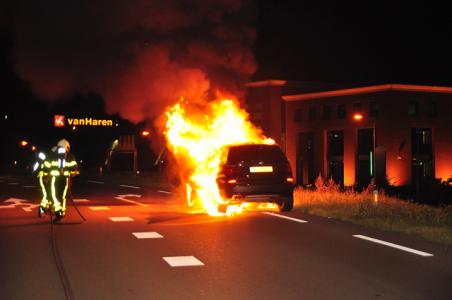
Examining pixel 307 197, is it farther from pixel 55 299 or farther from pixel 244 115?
pixel 55 299

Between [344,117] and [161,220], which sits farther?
[344,117]

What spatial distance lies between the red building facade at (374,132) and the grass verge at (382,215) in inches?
1425

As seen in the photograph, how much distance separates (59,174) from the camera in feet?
50.7

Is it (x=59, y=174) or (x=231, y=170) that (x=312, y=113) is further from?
(x=59, y=174)

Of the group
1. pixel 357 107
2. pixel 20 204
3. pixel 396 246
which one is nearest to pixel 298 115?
pixel 357 107

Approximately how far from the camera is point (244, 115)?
70.4 ft

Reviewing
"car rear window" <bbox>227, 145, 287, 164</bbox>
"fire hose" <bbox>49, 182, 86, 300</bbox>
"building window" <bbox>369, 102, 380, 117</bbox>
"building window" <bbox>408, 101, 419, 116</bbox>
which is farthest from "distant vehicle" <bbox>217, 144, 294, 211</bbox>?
"building window" <bbox>408, 101, 419, 116</bbox>

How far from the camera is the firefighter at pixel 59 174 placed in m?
15.4

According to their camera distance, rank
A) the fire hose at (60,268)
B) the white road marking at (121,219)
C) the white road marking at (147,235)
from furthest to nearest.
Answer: the white road marking at (121,219) → the white road marking at (147,235) → the fire hose at (60,268)

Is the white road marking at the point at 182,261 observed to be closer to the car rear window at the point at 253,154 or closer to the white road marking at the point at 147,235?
the white road marking at the point at 147,235

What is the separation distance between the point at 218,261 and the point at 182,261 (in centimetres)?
51

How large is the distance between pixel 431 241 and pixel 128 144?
2214 inches

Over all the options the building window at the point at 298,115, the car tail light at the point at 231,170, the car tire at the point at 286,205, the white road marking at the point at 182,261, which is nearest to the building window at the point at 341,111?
the building window at the point at 298,115

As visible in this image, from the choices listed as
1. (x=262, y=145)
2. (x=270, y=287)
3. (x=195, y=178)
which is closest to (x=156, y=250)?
(x=270, y=287)
